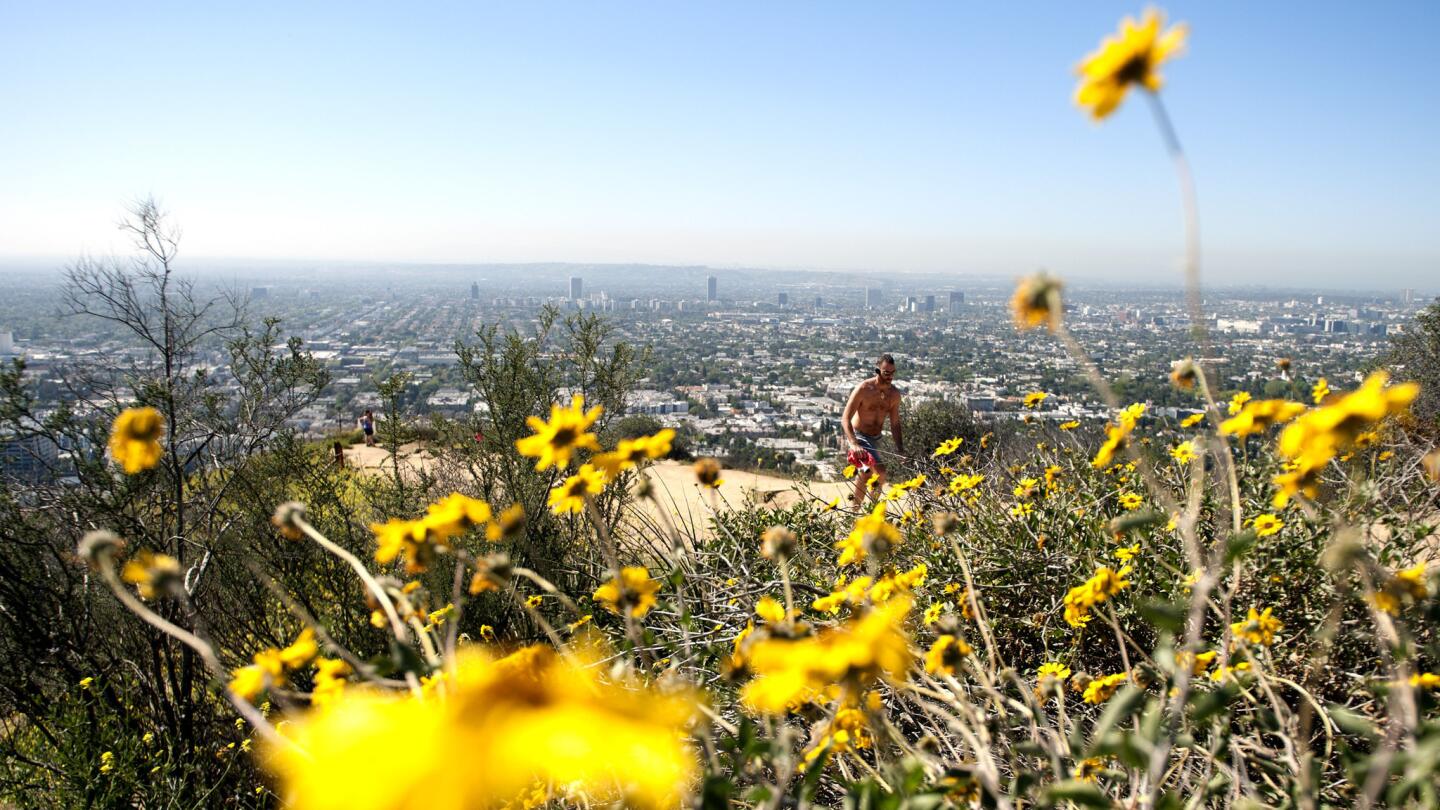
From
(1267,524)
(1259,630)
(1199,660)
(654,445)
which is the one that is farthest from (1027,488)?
(654,445)

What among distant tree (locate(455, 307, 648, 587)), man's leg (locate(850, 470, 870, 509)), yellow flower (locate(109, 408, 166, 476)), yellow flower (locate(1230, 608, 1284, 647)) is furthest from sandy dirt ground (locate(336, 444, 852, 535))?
yellow flower (locate(109, 408, 166, 476))

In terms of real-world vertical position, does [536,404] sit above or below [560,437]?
below

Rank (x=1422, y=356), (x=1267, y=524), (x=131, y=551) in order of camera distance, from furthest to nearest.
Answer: (x=1422, y=356), (x=131, y=551), (x=1267, y=524)

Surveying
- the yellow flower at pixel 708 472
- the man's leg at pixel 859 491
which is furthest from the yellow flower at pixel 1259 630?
the man's leg at pixel 859 491

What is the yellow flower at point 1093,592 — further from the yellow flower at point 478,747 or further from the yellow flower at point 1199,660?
the yellow flower at point 478,747

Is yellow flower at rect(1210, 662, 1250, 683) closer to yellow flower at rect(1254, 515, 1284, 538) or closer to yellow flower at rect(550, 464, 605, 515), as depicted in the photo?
yellow flower at rect(1254, 515, 1284, 538)

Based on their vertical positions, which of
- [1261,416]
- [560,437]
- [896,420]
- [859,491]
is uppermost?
[1261,416]

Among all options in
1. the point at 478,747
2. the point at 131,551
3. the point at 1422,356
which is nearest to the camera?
the point at 478,747

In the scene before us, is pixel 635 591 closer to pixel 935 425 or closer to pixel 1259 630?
pixel 1259 630

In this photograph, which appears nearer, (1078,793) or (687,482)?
(1078,793)
